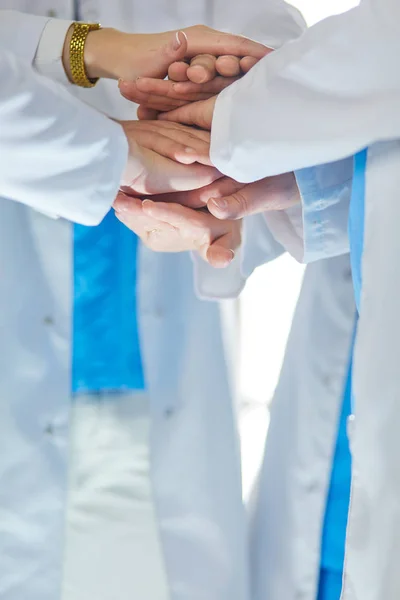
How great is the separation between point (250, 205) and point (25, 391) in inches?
14.6

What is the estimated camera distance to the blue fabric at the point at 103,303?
3.47 ft

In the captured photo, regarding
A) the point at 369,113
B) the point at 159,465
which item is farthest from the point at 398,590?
the point at 159,465

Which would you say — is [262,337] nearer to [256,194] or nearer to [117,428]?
[117,428]

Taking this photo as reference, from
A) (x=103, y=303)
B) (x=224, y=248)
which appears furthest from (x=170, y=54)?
(x=103, y=303)

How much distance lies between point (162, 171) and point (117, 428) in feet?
1.19

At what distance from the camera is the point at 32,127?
0.75m

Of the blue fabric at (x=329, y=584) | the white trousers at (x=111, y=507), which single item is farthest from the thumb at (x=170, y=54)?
the blue fabric at (x=329, y=584)

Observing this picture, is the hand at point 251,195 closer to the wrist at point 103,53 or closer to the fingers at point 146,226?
the fingers at point 146,226

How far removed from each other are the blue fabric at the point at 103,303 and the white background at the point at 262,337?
0.26 metres

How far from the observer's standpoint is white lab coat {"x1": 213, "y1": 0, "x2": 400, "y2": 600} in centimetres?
63

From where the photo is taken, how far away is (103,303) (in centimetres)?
107

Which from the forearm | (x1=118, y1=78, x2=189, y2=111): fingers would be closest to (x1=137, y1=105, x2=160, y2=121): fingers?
(x1=118, y1=78, x2=189, y2=111): fingers

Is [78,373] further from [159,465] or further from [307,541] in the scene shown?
[307,541]

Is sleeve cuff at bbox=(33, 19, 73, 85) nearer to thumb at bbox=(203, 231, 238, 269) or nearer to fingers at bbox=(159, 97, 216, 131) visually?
fingers at bbox=(159, 97, 216, 131)
